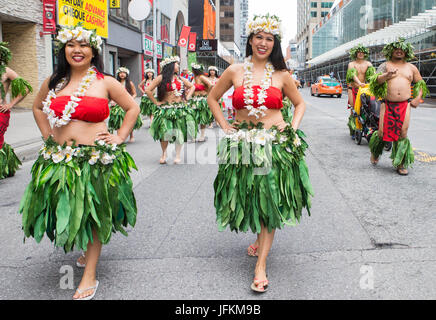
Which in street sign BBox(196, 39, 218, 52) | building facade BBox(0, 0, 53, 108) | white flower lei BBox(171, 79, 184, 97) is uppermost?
street sign BBox(196, 39, 218, 52)

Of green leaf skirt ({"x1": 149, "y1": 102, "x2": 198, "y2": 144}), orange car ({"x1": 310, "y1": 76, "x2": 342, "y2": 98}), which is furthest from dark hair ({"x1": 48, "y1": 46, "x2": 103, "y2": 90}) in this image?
orange car ({"x1": 310, "y1": 76, "x2": 342, "y2": 98})

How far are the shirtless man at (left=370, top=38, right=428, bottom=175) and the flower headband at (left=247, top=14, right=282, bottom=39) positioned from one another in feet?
12.8

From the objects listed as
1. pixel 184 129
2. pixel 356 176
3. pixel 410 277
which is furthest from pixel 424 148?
pixel 410 277

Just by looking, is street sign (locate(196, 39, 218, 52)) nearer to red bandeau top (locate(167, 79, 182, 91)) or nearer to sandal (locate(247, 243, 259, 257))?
red bandeau top (locate(167, 79, 182, 91))

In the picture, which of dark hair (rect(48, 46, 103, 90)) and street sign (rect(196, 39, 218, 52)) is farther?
street sign (rect(196, 39, 218, 52))

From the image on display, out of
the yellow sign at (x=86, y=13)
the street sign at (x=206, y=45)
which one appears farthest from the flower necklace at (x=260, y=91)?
the street sign at (x=206, y=45)

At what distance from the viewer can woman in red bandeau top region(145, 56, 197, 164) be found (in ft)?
27.7

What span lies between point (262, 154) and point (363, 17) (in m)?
58.3

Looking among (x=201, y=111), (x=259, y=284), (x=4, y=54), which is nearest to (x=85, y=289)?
(x=259, y=284)

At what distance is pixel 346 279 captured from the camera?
3389mm

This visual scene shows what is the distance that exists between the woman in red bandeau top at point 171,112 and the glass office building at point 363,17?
34509mm

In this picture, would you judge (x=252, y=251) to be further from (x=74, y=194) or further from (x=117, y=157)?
(x=74, y=194)

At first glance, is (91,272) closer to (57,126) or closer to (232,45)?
(57,126)
